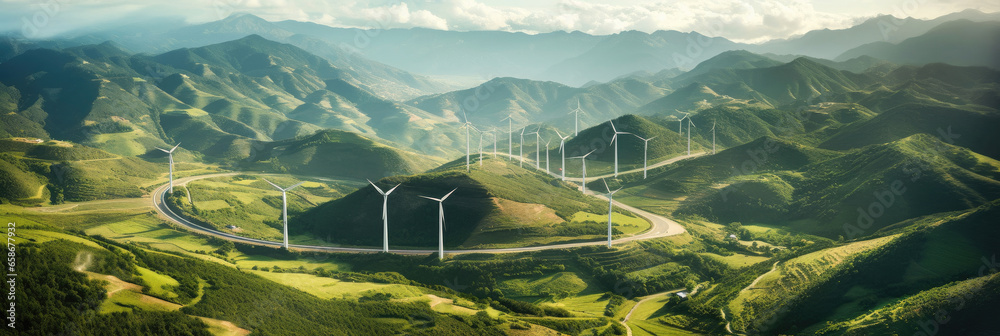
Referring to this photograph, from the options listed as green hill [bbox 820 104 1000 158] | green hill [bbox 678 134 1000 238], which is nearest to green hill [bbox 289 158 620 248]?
green hill [bbox 678 134 1000 238]

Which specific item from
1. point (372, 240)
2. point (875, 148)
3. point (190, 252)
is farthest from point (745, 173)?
point (190, 252)

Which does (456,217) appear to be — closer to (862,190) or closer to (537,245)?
(537,245)

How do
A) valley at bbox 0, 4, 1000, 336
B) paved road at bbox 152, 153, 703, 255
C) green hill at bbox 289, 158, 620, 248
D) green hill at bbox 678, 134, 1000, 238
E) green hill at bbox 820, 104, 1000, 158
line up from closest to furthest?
valley at bbox 0, 4, 1000, 336 < paved road at bbox 152, 153, 703, 255 < green hill at bbox 289, 158, 620, 248 < green hill at bbox 678, 134, 1000, 238 < green hill at bbox 820, 104, 1000, 158

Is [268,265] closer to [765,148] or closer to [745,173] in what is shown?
[745,173]

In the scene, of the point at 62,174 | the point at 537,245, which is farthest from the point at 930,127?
the point at 62,174

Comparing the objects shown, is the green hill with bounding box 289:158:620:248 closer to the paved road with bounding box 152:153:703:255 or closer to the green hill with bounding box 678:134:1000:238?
the paved road with bounding box 152:153:703:255

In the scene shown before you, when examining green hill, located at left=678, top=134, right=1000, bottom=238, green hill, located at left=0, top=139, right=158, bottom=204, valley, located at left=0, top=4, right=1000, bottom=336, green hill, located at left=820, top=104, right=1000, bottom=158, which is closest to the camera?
valley, located at left=0, top=4, right=1000, bottom=336

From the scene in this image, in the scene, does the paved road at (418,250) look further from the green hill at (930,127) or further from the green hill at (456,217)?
the green hill at (930,127)

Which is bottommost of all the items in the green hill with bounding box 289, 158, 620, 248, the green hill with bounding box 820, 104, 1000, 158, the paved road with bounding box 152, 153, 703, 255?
the paved road with bounding box 152, 153, 703, 255
